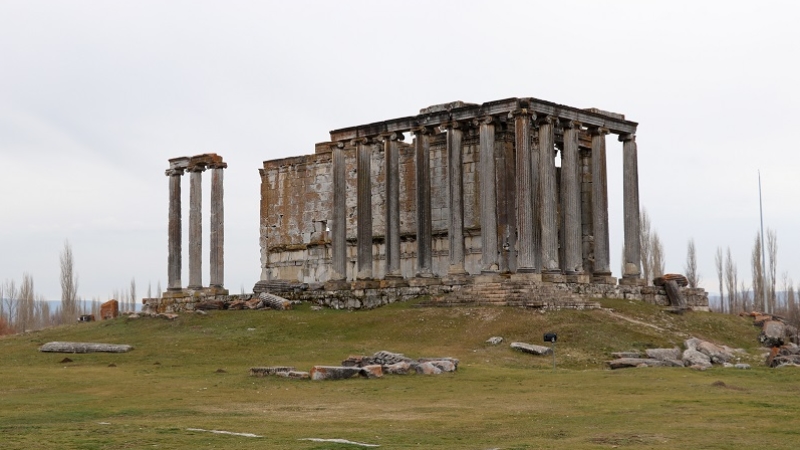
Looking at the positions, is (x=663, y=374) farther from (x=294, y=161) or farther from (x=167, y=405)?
(x=294, y=161)

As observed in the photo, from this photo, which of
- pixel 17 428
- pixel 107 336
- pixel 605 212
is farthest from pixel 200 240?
pixel 17 428

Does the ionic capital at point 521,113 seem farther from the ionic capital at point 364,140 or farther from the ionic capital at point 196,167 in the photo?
the ionic capital at point 196,167

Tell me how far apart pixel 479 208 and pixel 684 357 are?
62.0 feet

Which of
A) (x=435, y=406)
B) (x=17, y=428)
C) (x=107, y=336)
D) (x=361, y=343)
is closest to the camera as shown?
(x=17, y=428)

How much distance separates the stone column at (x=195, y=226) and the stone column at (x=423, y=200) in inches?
570

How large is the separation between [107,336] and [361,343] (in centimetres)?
1248

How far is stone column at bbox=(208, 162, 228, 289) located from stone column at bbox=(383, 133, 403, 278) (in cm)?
1144

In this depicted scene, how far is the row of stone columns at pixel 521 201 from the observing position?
49125 mm

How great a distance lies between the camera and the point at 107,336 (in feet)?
155

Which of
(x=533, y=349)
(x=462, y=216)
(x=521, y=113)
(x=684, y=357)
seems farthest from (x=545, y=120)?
(x=684, y=357)

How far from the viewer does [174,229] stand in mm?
61906

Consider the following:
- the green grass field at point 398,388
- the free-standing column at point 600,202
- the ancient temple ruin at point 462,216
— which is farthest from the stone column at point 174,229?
the free-standing column at point 600,202

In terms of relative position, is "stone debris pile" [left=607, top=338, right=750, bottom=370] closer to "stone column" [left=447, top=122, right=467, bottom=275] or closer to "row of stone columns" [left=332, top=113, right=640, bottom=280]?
"row of stone columns" [left=332, top=113, right=640, bottom=280]

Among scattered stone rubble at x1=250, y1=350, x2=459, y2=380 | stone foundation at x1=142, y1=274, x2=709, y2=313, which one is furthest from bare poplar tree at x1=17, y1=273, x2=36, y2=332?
scattered stone rubble at x1=250, y1=350, x2=459, y2=380
